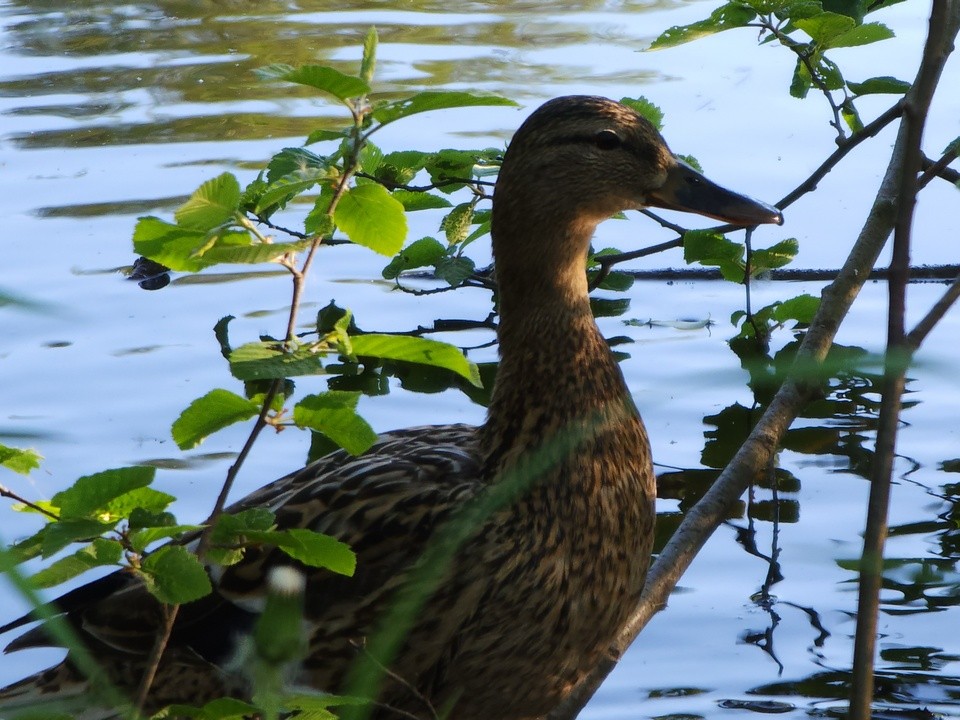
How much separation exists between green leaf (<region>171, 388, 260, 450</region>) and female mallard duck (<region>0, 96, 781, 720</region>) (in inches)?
32.4

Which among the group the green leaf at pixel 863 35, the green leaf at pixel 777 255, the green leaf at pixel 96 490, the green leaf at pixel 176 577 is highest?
the green leaf at pixel 863 35

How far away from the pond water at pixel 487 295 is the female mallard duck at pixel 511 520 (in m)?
0.50

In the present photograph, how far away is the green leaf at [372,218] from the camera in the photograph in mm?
2621

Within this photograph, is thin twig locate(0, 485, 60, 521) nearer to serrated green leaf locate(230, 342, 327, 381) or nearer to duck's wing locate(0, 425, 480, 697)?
serrated green leaf locate(230, 342, 327, 381)

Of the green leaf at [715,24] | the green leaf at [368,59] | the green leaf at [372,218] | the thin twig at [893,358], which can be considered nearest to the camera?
the thin twig at [893,358]

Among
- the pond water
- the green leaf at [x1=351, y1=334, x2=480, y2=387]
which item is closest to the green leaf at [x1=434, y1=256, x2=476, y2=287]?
the pond water

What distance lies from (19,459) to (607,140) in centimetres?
174

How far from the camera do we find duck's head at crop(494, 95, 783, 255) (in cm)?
361

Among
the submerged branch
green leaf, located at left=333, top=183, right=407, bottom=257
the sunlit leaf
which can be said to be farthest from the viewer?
the sunlit leaf

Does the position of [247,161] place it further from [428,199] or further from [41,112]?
[428,199]

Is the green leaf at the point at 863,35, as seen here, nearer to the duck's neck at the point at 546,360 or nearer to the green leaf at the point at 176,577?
the duck's neck at the point at 546,360

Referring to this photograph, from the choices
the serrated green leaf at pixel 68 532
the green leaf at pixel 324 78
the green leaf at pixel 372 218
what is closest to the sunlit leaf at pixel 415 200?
the green leaf at pixel 372 218

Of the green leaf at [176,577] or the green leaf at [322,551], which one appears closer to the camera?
the green leaf at [176,577]

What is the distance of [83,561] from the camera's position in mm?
2209
